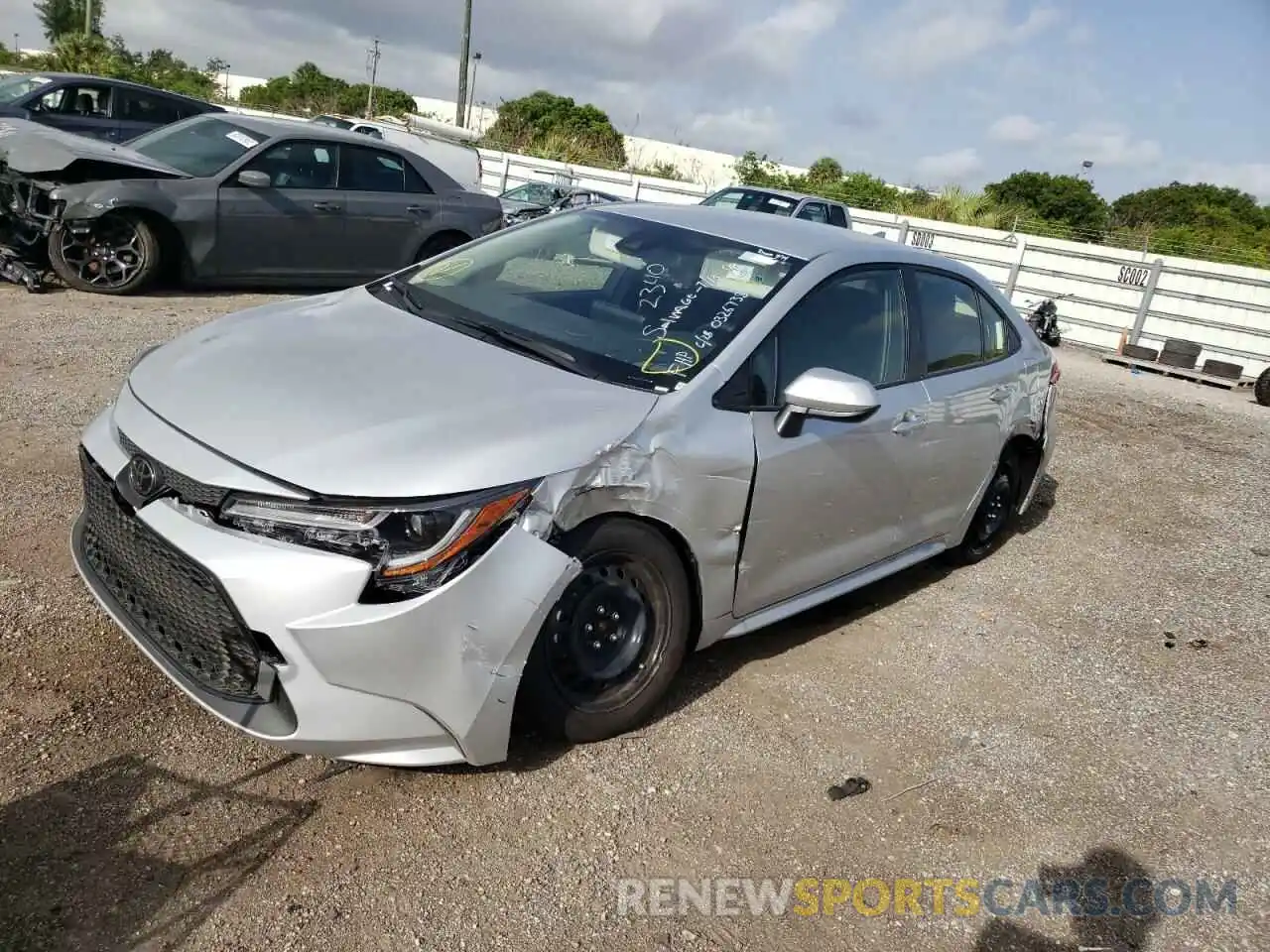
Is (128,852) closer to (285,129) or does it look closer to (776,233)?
(776,233)

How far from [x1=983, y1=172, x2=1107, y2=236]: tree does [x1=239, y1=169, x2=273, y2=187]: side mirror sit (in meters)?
42.1

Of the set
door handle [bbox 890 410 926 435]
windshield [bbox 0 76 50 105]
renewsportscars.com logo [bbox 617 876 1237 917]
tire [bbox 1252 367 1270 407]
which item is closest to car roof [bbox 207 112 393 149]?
windshield [bbox 0 76 50 105]

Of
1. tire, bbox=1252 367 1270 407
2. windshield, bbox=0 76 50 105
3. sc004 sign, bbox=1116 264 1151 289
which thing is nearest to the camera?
windshield, bbox=0 76 50 105

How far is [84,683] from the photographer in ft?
10.0

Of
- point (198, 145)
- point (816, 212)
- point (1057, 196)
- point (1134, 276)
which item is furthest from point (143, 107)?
point (1057, 196)

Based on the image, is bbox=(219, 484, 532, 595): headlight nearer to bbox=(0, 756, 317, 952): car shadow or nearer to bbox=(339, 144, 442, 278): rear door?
bbox=(0, 756, 317, 952): car shadow

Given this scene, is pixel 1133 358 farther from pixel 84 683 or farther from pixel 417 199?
pixel 84 683

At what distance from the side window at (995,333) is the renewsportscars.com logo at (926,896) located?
8.34 feet

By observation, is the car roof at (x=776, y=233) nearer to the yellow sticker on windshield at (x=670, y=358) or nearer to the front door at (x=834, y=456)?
the front door at (x=834, y=456)

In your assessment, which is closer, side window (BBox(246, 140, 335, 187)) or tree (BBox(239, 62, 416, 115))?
side window (BBox(246, 140, 335, 187))

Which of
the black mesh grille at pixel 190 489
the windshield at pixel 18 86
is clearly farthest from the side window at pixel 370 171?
the black mesh grille at pixel 190 489

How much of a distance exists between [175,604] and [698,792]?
1.60 metres

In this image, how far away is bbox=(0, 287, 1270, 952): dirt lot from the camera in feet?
7.97

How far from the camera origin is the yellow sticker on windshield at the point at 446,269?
13.2 feet
